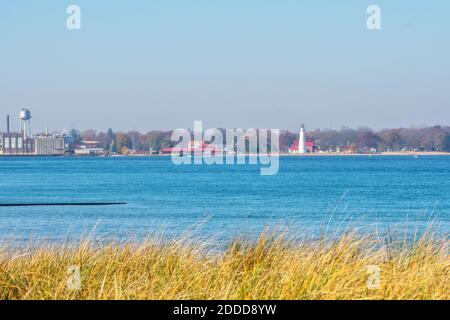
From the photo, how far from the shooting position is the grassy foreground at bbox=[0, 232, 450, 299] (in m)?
8.38

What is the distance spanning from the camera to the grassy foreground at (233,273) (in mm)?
8383

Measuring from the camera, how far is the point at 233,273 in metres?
9.54

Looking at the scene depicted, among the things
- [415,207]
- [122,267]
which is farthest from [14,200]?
[122,267]
